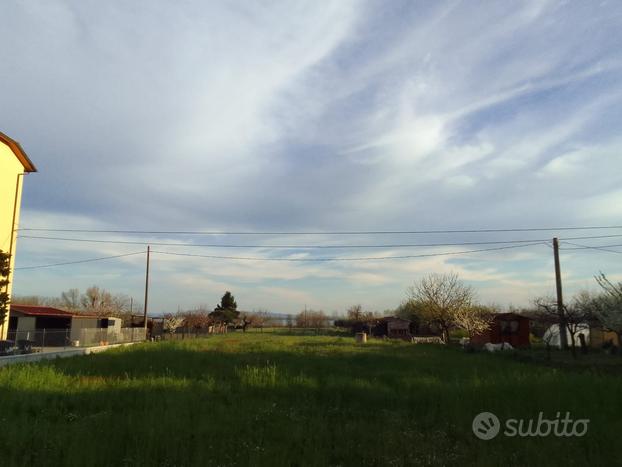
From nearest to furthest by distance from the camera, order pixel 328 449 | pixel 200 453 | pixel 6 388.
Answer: pixel 200 453
pixel 328 449
pixel 6 388

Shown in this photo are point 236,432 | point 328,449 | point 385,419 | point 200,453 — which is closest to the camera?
point 200,453

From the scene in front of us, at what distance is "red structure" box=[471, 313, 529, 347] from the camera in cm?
3534

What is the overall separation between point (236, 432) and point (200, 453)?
1551 millimetres

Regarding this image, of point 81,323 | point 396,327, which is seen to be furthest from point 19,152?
point 396,327

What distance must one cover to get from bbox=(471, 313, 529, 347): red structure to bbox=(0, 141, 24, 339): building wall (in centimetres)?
3684

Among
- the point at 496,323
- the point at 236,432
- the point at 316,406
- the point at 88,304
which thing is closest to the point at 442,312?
the point at 496,323

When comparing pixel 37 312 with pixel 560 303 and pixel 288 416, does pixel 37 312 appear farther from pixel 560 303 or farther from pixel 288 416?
pixel 560 303

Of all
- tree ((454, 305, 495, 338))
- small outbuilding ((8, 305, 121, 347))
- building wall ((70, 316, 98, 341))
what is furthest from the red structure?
building wall ((70, 316, 98, 341))

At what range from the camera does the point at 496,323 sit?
3653 centimetres

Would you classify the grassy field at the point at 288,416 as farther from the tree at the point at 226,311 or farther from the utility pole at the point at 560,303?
the tree at the point at 226,311

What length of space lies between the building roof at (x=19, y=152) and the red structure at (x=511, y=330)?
38185 mm

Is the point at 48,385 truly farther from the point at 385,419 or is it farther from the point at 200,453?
the point at 385,419

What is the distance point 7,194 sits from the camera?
102 feet

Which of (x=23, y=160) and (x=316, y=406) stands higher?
(x=23, y=160)
